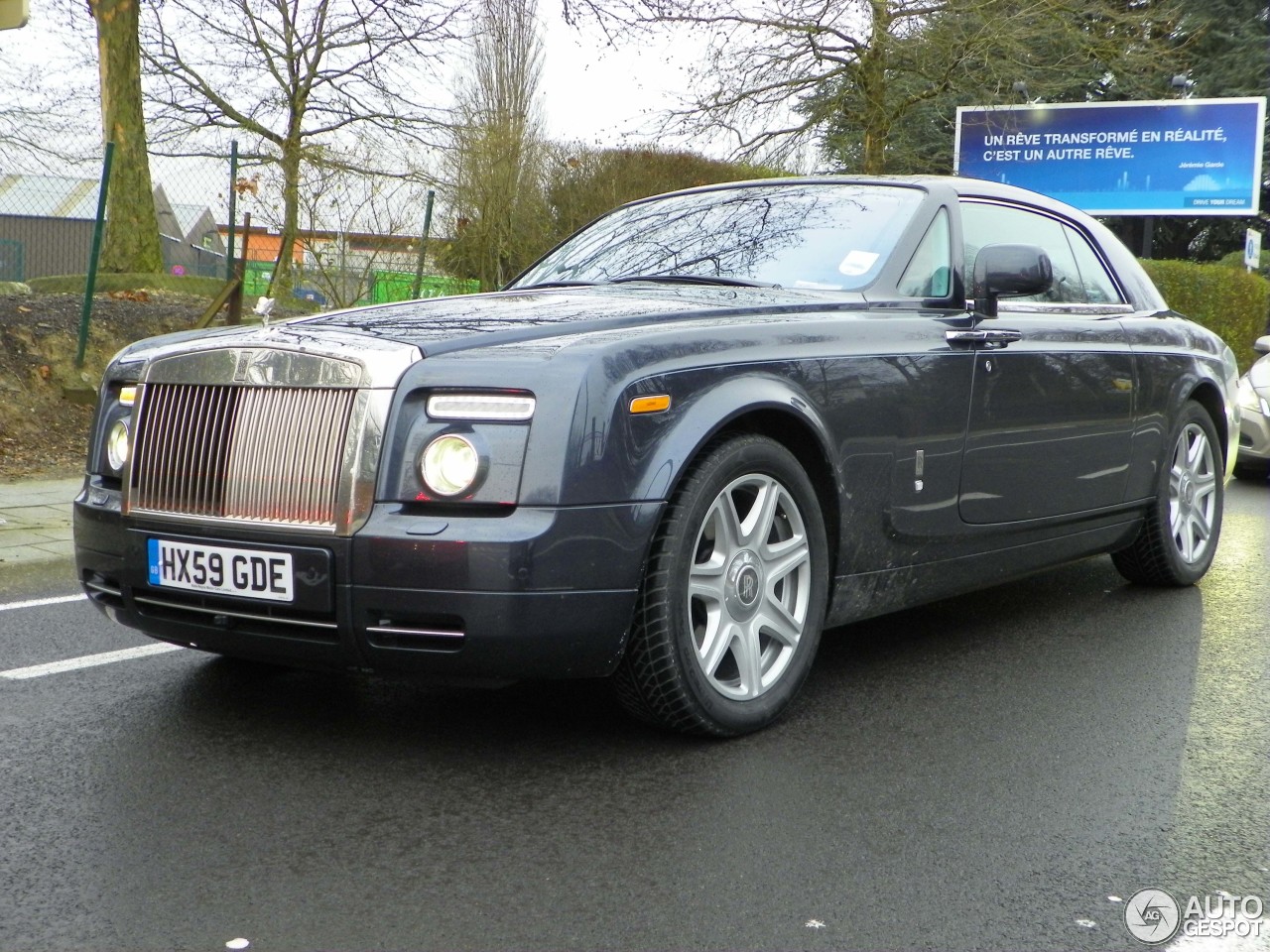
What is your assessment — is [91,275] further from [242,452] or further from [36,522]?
[242,452]

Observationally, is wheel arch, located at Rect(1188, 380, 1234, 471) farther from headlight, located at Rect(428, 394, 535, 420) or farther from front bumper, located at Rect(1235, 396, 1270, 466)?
front bumper, located at Rect(1235, 396, 1270, 466)

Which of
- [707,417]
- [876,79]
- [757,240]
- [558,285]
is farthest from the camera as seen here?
[876,79]

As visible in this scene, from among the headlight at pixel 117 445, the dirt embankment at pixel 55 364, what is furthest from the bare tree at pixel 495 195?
the headlight at pixel 117 445

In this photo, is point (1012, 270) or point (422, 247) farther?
point (422, 247)

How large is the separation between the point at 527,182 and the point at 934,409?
57.6 ft

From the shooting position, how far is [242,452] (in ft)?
11.9

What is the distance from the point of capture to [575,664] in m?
3.50

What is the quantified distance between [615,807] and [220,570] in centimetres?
111

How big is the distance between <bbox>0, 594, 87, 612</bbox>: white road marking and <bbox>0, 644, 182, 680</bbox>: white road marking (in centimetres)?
97

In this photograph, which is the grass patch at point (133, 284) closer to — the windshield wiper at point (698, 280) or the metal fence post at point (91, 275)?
the metal fence post at point (91, 275)

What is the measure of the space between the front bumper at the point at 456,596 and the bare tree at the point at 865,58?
59.9 ft

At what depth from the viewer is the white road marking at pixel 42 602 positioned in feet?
18.5

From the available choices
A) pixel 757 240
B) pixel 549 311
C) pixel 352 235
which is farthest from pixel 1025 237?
pixel 352 235

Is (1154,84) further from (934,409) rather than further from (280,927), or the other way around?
(280,927)
